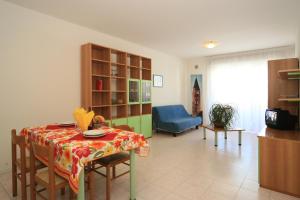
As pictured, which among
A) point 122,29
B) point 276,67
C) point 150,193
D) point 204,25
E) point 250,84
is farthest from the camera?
point 250,84

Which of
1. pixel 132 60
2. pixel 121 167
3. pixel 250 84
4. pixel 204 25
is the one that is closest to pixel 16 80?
pixel 121 167

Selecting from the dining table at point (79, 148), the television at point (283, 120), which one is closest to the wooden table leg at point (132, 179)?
the dining table at point (79, 148)

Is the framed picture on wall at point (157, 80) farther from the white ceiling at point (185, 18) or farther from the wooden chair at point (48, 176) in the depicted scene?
the wooden chair at point (48, 176)

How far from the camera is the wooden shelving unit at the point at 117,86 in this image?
10.9ft

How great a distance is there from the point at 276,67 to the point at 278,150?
1682mm

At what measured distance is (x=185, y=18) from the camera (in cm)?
301

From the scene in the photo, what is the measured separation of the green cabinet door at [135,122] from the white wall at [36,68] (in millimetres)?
1212

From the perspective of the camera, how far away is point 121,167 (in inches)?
110

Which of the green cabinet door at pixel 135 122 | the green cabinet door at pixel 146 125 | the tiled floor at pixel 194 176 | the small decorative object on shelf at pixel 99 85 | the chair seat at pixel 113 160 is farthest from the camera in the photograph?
the green cabinet door at pixel 146 125

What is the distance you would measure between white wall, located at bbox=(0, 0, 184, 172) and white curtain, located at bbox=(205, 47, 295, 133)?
13.3 feet

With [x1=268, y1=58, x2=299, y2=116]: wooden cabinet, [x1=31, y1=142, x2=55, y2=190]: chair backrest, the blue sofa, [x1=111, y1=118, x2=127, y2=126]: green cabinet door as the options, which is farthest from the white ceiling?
[x1=31, y1=142, x2=55, y2=190]: chair backrest

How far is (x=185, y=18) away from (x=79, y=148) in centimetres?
268

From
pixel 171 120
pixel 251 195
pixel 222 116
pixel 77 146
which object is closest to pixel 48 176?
pixel 77 146

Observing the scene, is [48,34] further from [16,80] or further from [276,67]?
[276,67]
